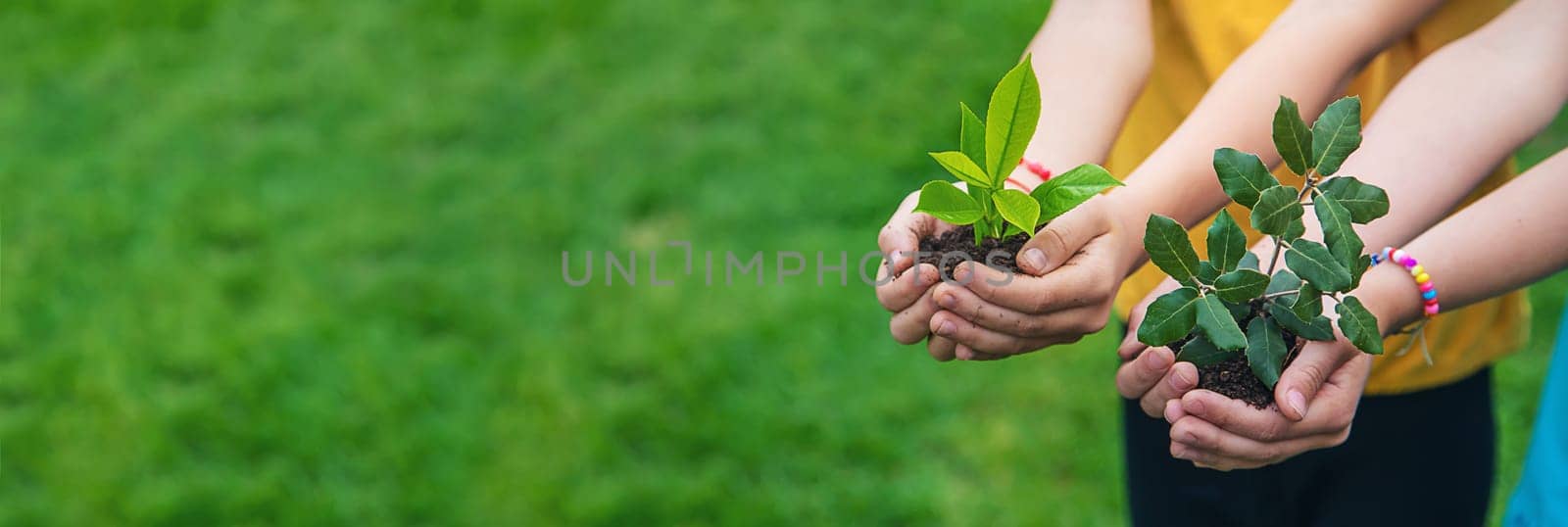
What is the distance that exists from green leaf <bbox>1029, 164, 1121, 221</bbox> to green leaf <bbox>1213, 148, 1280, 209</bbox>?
0.09 m

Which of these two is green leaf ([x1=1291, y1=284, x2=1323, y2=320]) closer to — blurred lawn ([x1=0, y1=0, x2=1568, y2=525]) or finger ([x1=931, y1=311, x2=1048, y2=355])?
finger ([x1=931, y1=311, x2=1048, y2=355])

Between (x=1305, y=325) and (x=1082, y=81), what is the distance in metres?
0.36

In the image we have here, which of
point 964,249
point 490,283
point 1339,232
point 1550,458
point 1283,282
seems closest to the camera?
point 1339,232

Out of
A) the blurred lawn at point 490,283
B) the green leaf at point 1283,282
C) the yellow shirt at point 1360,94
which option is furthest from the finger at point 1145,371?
the blurred lawn at point 490,283

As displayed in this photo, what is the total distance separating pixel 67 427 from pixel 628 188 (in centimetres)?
136

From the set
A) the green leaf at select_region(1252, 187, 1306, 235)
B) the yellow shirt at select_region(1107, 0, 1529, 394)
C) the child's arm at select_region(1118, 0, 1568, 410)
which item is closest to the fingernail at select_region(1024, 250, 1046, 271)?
the child's arm at select_region(1118, 0, 1568, 410)

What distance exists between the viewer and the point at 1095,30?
140 centimetres

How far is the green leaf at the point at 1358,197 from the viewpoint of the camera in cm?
104

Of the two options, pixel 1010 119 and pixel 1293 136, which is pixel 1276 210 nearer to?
pixel 1293 136

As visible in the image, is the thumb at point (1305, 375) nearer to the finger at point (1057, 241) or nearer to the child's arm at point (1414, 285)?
the child's arm at point (1414, 285)

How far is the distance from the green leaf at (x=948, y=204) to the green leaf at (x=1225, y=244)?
0.21 m

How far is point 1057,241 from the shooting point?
3.91ft

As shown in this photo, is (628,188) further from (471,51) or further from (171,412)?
(171,412)

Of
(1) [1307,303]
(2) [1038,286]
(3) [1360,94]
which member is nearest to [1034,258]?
(2) [1038,286]
